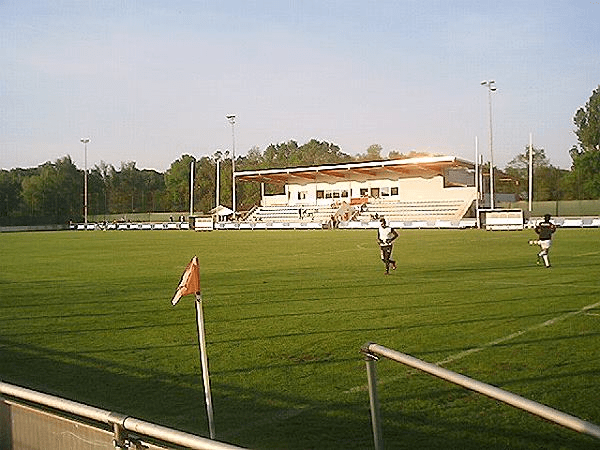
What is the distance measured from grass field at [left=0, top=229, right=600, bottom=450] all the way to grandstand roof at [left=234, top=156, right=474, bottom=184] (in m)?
55.6

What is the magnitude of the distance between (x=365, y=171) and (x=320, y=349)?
74.8 metres

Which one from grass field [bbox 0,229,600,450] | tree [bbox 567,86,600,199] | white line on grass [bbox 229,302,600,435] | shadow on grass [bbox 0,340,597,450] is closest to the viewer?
shadow on grass [bbox 0,340,597,450]

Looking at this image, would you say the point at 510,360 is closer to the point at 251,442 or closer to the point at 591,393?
the point at 591,393

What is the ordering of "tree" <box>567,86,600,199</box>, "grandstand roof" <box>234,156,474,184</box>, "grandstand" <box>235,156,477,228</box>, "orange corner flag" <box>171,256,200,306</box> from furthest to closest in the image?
A: "tree" <box>567,86,600,199</box>, "grandstand roof" <box>234,156,474,184</box>, "grandstand" <box>235,156,477,228</box>, "orange corner flag" <box>171,256,200,306</box>

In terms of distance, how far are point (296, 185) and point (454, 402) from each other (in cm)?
8614

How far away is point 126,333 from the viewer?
12.0 metres

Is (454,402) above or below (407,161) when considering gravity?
below

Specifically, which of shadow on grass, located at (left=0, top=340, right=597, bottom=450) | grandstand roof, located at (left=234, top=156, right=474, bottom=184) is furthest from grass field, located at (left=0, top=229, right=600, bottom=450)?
grandstand roof, located at (left=234, top=156, right=474, bottom=184)

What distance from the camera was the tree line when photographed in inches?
3767

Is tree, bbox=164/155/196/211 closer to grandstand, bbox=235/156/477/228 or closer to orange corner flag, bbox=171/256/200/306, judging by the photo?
grandstand, bbox=235/156/477/228

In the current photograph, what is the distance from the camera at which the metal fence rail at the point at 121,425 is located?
3343mm

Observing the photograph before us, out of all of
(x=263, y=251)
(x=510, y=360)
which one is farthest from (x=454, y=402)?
(x=263, y=251)

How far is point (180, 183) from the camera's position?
4953 inches

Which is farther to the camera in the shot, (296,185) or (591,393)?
(296,185)
